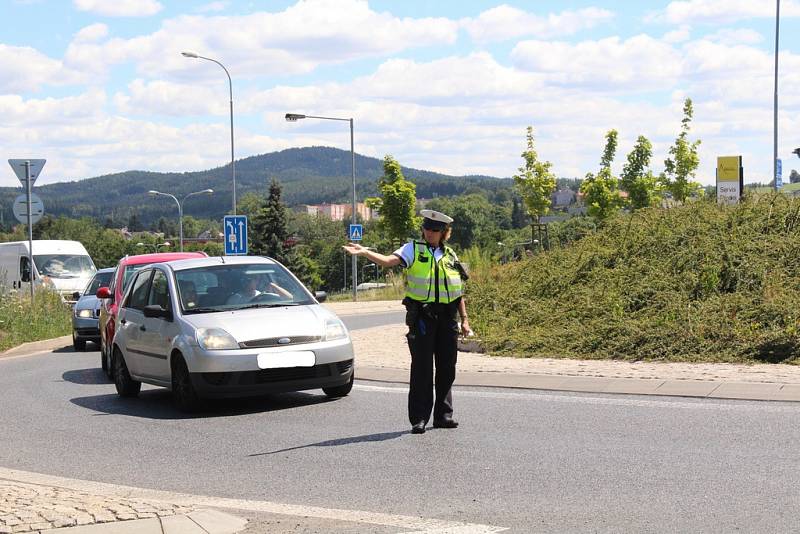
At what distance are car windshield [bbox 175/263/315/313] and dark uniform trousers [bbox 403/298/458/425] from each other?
297cm

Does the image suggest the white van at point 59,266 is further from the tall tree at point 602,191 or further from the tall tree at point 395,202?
the tall tree at point 602,191

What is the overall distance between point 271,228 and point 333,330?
3548 inches

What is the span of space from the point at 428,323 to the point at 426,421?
838 mm

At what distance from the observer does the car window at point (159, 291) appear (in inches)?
482

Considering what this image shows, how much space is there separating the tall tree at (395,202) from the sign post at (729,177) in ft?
101

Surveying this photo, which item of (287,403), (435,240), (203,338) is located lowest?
(287,403)

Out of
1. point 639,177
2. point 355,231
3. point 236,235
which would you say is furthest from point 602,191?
point 236,235

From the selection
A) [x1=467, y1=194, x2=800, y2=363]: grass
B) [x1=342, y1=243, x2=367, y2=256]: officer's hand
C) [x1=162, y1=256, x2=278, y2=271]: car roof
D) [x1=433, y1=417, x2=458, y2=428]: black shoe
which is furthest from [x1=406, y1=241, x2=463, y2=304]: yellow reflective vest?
[x1=467, y1=194, x2=800, y2=363]: grass

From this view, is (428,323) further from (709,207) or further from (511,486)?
(709,207)

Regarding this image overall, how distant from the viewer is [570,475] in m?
7.41

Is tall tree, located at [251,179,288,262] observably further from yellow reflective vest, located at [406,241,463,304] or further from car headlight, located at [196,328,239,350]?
yellow reflective vest, located at [406,241,463,304]

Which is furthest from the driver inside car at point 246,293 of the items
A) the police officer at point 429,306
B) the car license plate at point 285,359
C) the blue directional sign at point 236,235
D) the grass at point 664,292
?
the blue directional sign at point 236,235

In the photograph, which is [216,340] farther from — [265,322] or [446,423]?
[446,423]

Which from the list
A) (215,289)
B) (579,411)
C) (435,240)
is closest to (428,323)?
(435,240)
